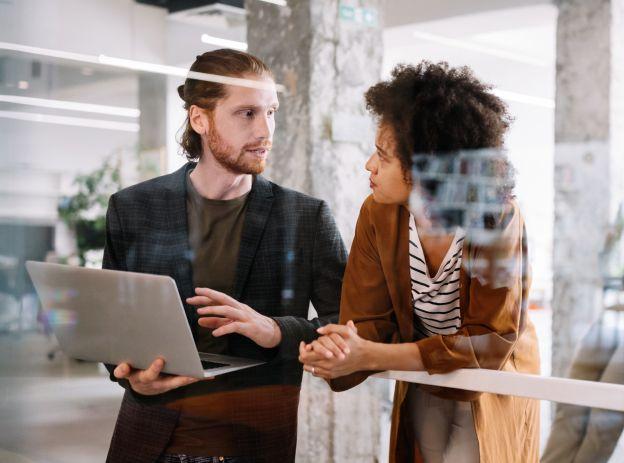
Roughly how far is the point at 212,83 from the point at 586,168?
106 centimetres

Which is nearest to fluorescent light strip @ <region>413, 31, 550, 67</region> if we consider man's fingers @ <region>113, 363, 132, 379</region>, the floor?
man's fingers @ <region>113, 363, 132, 379</region>

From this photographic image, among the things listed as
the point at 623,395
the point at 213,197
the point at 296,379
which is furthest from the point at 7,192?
the point at 623,395

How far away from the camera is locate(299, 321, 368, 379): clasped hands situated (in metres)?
1.73

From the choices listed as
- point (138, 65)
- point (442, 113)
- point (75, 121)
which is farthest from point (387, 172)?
point (75, 121)

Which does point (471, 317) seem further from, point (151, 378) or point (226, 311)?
point (151, 378)

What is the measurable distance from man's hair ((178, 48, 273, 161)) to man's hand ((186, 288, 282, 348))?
438mm

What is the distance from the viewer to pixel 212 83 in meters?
2.23

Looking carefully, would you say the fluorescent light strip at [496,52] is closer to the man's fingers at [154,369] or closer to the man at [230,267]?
the man at [230,267]

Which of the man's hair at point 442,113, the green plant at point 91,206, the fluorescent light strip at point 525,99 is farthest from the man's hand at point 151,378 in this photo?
the fluorescent light strip at point 525,99

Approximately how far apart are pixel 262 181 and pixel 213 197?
0.47ft

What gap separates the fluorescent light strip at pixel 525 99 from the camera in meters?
1.73

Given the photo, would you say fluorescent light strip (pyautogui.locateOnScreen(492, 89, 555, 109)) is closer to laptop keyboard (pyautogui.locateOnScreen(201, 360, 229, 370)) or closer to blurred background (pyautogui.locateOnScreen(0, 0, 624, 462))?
blurred background (pyautogui.locateOnScreen(0, 0, 624, 462))

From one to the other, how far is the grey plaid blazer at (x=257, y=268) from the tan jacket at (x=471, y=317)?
199 mm

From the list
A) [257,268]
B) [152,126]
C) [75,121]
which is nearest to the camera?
[257,268]
